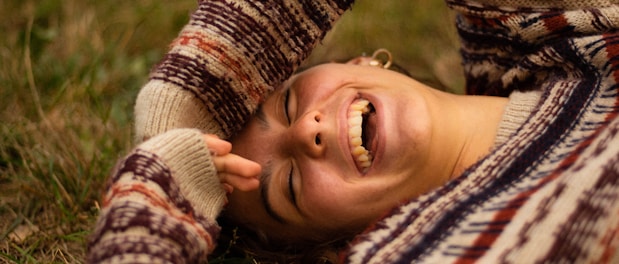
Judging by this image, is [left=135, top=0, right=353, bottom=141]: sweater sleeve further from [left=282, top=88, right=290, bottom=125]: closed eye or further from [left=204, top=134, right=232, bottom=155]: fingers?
[left=204, top=134, right=232, bottom=155]: fingers

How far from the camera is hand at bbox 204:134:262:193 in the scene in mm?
1441

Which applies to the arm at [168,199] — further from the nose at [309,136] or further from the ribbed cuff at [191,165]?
the nose at [309,136]

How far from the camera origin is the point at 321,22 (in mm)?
1763

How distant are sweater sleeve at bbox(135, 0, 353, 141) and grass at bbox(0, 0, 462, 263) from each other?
0.44m

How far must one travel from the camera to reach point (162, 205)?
1.28m

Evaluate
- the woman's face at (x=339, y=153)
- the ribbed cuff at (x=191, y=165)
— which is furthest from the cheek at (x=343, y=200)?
the ribbed cuff at (x=191, y=165)

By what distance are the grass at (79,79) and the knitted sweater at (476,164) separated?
1.47ft

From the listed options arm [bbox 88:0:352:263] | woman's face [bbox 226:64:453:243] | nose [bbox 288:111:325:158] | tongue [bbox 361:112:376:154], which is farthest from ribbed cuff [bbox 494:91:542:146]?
arm [bbox 88:0:352:263]

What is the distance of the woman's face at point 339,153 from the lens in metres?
1.50

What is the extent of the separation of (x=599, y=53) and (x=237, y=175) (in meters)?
0.83

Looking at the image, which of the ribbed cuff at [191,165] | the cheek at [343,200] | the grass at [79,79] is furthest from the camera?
the grass at [79,79]

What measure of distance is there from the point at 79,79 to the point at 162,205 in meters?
1.19

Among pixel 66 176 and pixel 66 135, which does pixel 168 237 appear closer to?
pixel 66 176

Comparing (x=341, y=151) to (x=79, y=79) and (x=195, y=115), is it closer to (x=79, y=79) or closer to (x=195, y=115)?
(x=195, y=115)
